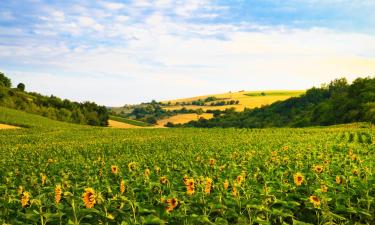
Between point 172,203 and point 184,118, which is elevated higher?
point 172,203

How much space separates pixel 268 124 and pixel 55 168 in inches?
5523

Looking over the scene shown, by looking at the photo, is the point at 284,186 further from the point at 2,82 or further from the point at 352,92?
the point at 2,82

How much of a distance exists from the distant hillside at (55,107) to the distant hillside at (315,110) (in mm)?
37598

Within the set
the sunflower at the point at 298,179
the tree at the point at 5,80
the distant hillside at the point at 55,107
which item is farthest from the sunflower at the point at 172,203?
the tree at the point at 5,80

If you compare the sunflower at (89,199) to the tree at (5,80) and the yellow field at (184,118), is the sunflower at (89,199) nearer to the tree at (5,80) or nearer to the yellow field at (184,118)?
the tree at (5,80)

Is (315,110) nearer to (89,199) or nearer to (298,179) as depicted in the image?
A: (298,179)

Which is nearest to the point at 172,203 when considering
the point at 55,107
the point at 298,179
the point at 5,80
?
the point at 298,179

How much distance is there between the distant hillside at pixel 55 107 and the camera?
10906cm

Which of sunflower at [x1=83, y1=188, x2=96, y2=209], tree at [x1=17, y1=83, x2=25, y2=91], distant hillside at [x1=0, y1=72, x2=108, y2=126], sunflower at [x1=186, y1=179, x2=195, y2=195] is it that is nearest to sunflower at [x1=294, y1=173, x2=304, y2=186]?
sunflower at [x1=186, y1=179, x2=195, y2=195]

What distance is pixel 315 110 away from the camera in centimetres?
11875

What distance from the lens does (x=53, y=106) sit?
11994 cm

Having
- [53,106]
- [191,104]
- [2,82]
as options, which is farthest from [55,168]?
[191,104]

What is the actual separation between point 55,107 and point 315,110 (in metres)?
69.9

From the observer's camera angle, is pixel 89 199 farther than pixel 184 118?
No
